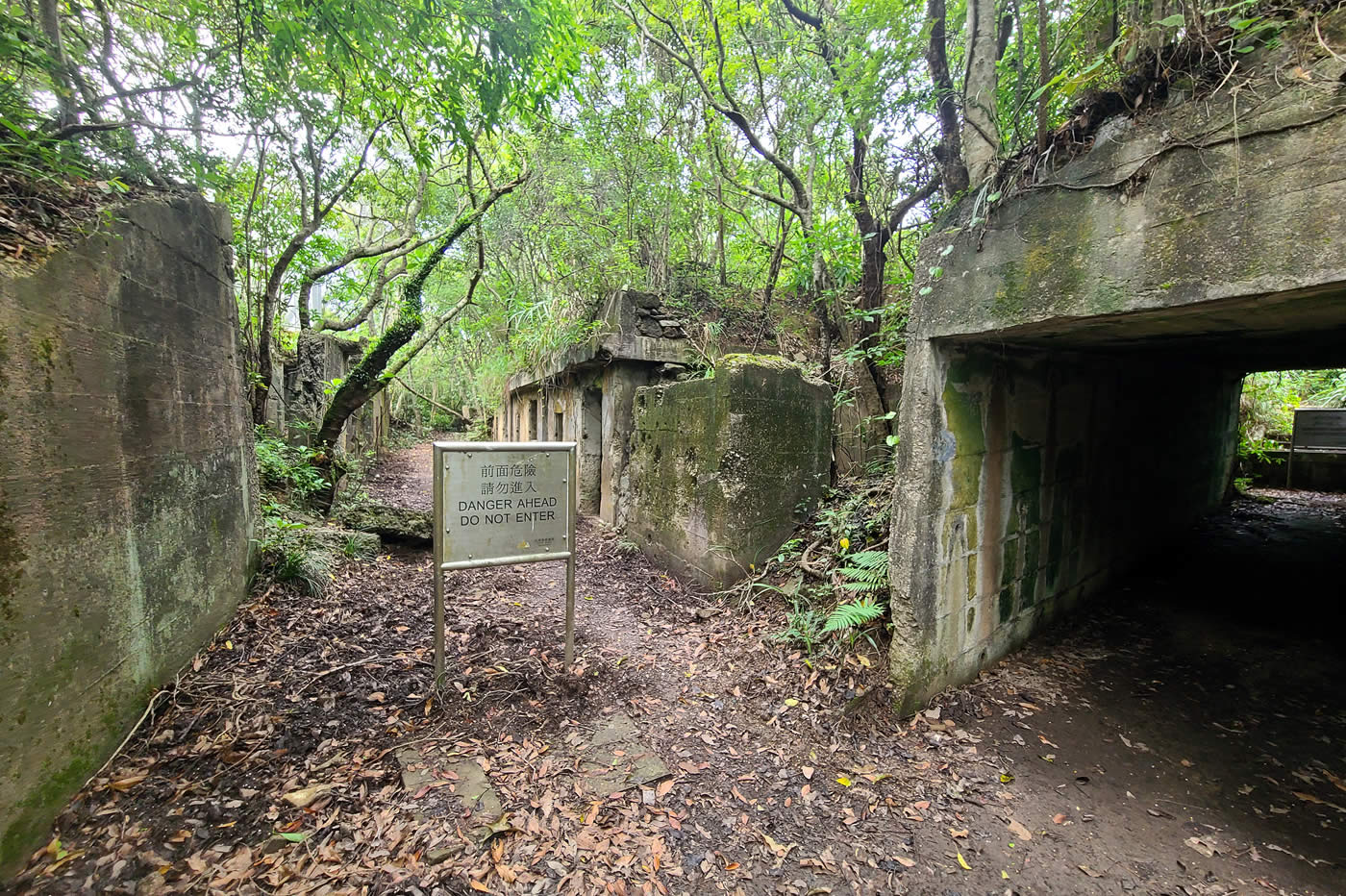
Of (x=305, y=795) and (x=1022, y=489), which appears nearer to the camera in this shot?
(x=305, y=795)

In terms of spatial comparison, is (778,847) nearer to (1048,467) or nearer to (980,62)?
(1048,467)

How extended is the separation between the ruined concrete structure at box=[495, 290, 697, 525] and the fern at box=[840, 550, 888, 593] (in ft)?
13.2

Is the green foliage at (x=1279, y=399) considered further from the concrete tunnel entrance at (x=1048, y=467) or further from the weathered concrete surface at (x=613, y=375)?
the weathered concrete surface at (x=613, y=375)

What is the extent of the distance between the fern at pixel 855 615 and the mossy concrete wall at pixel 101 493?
3.81m

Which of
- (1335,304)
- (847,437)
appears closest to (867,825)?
(1335,304)

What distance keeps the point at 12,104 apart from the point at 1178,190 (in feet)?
16.5

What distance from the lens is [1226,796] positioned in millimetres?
2471

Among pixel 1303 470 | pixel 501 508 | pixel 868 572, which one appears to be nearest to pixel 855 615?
pixel 868 572

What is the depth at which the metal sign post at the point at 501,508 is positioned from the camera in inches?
126

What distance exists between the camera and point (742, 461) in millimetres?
4770

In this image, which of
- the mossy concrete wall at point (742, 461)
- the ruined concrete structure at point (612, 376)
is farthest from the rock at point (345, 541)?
the mossy concrete wall at point (742, 461)

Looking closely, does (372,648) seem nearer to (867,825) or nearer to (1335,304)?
(867,825)

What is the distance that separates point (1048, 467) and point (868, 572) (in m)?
1.58

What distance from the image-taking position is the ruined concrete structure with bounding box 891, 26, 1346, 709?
183cm
